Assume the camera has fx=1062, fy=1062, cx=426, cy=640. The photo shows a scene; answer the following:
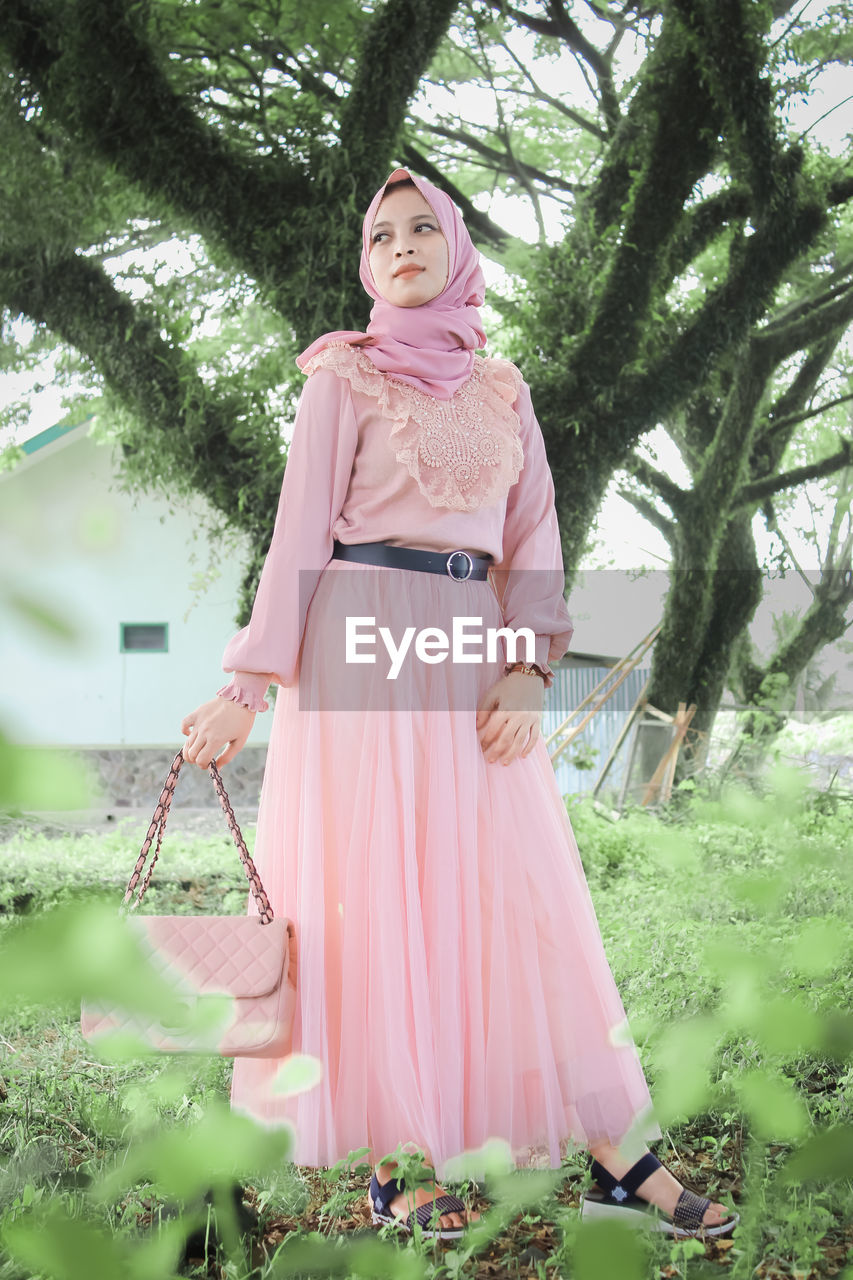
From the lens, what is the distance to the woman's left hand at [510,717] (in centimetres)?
166

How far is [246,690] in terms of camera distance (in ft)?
5.24

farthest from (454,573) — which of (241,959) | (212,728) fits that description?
(241,959)

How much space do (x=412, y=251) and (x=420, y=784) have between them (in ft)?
2.87

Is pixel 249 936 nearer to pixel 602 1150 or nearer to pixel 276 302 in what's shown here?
pixel 602 1150

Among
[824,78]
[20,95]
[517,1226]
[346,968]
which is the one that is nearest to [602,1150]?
[517,1226]

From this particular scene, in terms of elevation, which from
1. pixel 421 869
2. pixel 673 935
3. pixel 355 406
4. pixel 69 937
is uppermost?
pixel 355 406

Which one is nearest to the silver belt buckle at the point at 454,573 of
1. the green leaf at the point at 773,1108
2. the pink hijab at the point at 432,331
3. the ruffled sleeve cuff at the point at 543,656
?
the ruffled sleeve cuff at the point at 543,656

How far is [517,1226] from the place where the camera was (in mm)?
1592

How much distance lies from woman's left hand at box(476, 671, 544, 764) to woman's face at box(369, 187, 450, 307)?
656mm

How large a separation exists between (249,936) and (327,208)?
476 centimetres

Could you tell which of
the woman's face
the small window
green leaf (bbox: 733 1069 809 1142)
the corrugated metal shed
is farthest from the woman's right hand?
the small window

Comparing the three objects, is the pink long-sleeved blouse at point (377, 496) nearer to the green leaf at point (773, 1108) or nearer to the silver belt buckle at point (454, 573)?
the silver belt buckle at point (454, 573)

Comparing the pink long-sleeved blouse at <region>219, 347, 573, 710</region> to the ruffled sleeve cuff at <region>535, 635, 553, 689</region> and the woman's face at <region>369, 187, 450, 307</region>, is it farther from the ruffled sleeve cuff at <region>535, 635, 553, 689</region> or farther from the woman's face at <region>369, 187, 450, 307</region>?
the woman's face at <region>369, 187, 450, 307</region>

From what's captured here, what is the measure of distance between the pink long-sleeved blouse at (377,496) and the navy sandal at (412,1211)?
0.72 meters
